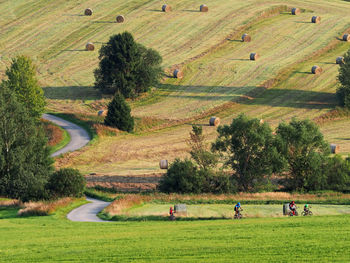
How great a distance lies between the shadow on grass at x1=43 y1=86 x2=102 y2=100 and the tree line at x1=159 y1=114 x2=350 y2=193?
41810 mm

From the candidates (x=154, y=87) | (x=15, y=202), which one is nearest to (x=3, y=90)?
(x=15, y=202)

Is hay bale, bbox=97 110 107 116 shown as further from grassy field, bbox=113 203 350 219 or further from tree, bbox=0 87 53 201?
grassy field, bbox=113 203 350 219

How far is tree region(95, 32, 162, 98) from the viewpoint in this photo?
96.4m

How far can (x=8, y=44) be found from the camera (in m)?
117

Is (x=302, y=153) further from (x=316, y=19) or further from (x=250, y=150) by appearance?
(x=316, y=19)

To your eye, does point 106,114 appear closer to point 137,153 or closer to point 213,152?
point 137,153

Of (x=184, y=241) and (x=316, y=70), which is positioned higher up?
(x=316, y=70)

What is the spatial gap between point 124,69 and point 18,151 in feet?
126

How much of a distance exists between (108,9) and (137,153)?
197 ft

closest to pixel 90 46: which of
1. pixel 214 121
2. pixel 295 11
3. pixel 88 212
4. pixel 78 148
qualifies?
pixel 214 121

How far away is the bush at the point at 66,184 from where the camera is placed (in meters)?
55.2

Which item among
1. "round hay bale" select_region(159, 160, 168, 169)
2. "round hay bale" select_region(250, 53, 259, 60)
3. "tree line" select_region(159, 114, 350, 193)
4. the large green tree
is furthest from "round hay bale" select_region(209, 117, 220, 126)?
"round hay bale" select_region(250, 53, 259, 60)

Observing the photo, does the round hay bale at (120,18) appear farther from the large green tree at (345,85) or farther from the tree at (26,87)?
the large green tree at (345,85)

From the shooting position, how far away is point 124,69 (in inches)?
3814
